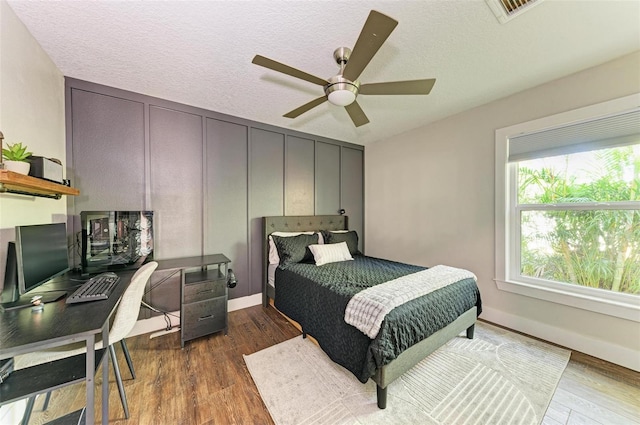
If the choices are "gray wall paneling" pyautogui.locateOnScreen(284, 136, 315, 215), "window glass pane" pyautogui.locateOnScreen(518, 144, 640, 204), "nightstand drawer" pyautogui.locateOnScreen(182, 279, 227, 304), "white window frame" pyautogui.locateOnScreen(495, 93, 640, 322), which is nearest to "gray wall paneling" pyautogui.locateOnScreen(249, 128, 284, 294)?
"gray wall paneling" pyautogui.locateOnScreen(284, 136, 315, 215)

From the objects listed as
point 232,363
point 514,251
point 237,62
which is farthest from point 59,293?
point 514,251

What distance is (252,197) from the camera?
3201mm

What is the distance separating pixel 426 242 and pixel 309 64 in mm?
2766

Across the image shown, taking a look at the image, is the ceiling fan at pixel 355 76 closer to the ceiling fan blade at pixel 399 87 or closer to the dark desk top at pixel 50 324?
the ceiling fan blade at pixel 399 87

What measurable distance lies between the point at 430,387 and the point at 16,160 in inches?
120

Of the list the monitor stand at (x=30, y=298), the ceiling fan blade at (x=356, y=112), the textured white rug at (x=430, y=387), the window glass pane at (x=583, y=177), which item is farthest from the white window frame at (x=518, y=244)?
the monitor stand at (x=30, y=298)

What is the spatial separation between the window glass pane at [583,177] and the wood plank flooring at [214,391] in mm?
1494

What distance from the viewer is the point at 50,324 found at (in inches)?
42.8

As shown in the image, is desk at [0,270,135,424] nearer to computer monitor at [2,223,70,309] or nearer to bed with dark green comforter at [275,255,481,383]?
computer monitor at [2,223,70,309]

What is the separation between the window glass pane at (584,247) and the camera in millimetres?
1994

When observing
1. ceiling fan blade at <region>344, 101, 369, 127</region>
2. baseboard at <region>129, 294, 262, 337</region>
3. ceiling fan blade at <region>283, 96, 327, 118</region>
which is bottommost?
baseboard at <region>129, 294, 262, 337</region>

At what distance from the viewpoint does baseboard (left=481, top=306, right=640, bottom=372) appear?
6.26 feet

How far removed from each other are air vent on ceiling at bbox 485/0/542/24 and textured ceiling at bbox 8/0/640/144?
0.13 feet

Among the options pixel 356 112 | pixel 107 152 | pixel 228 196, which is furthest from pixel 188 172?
pixel 356 112
